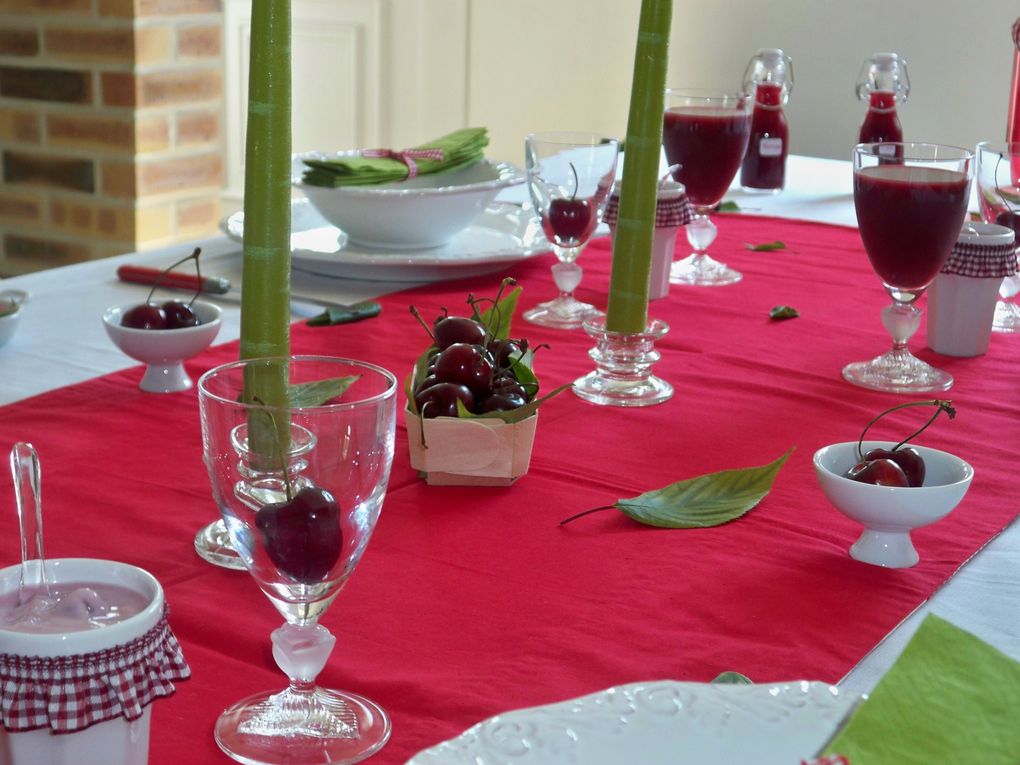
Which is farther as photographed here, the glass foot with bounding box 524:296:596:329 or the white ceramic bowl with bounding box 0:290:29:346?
the glass foot with bounding box 524:296:596:329

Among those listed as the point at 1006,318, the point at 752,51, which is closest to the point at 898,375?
the point at 1006,318

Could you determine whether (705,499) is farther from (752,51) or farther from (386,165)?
(752,51)

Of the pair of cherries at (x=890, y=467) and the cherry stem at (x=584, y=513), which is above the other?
the pair of cherries at (x=890, y=467)

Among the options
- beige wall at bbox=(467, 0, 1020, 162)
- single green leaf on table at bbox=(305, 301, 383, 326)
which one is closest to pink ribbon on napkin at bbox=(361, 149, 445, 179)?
single green leaf on table at bbox=(305, 301, 383, 326)

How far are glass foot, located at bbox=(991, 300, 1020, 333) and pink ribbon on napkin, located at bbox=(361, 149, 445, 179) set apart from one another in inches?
27.0

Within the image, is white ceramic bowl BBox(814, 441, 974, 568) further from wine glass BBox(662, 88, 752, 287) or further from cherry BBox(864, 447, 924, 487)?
wine glass BBox(662, 88, 752, 287)

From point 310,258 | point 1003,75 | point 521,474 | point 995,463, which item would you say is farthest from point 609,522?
point 1003,75

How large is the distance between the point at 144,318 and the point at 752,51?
128 inches

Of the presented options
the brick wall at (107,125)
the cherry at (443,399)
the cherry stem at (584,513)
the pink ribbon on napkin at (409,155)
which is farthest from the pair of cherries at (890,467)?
the brick wall at (107,125)

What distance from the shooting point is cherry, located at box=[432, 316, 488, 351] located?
97 centimetres

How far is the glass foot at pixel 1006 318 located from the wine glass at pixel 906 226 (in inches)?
8.3

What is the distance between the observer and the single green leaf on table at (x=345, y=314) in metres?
→ 1.31

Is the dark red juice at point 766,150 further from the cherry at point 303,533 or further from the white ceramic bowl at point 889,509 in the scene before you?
the cherry at point 303,533

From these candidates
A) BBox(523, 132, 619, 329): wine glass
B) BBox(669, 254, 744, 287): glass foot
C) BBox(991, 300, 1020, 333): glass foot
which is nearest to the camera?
BBox(523, 132, 619, 329): wine glass
